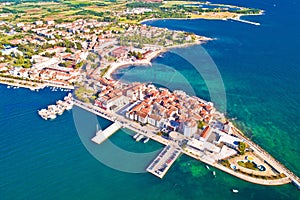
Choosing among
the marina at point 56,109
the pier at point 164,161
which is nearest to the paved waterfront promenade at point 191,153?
the pier at point 164,161

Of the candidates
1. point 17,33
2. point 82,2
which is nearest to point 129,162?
point 17,33

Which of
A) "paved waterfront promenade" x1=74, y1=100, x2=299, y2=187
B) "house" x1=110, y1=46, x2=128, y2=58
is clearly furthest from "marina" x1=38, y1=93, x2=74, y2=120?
"house" x1=110, y1=46, x2=128, y2=58

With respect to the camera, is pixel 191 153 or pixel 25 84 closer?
pixel 191 153

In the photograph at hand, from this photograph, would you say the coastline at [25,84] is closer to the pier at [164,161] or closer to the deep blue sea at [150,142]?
the deep blue sea at [150,142]

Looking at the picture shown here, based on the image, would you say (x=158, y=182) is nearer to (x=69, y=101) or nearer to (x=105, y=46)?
(x=69, y=101)

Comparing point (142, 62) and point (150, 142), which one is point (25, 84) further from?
point (150, 142)

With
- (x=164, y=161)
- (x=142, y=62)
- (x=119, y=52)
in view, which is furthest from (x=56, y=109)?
(x=119, y=52)

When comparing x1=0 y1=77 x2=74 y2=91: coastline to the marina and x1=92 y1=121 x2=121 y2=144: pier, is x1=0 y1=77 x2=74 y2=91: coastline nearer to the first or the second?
the marina
